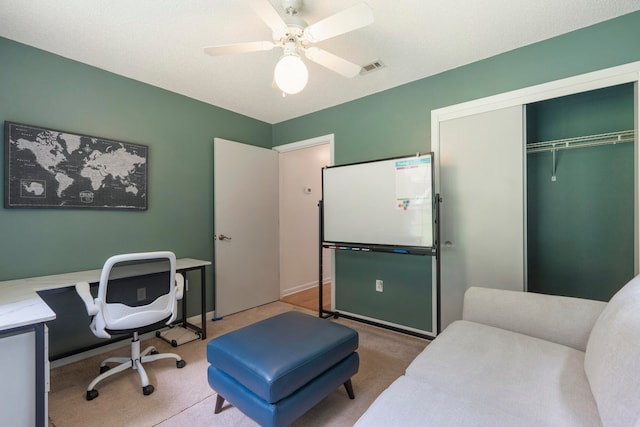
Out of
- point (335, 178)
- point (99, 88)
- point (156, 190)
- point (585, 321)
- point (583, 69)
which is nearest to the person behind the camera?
point (585, 321)

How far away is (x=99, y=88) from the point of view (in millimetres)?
2527

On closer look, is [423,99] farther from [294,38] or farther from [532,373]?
[532,373]

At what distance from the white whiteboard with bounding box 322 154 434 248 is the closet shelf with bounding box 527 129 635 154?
1.00 metres

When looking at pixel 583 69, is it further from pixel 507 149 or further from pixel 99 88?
pixel 99 88

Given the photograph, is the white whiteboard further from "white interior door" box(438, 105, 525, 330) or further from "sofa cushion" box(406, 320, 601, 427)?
"sofa cushion" box(406, 320, 601, 427)

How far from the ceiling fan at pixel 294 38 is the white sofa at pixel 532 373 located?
163cm

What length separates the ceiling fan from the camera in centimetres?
148

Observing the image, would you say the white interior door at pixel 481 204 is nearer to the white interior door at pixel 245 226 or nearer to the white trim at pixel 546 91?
the white trim at pixel 546 91

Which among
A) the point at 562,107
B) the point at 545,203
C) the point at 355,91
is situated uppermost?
the point at 355,91

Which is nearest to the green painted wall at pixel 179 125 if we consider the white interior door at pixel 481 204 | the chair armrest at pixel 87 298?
the white interior door at pixel 481 204

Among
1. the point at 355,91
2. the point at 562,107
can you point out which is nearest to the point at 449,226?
the point at 562,107

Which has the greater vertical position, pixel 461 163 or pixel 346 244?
pixel 461 163

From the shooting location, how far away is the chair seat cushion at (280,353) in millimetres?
1397

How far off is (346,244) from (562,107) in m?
2.29
